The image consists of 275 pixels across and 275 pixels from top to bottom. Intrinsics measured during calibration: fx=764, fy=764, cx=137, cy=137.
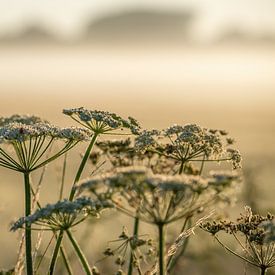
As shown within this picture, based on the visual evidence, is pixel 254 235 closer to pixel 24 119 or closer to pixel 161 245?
pixel 161 245

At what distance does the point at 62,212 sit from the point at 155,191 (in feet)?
2.88

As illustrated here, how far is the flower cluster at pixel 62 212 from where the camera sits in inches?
217

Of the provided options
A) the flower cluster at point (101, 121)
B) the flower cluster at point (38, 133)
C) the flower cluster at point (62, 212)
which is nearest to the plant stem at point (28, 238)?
the flower cluster at point (38, 133)

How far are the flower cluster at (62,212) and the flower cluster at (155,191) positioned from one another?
0.86 feet

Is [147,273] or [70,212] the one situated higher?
[70,212]

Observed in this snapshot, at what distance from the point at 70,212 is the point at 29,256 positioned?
1212 millimetres

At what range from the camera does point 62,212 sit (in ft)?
18.2

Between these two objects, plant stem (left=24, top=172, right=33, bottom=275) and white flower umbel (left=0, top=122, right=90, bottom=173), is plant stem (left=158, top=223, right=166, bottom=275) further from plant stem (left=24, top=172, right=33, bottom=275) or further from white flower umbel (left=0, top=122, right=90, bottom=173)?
white flower umbel (left=0, top=122, right=90, bottom=173)

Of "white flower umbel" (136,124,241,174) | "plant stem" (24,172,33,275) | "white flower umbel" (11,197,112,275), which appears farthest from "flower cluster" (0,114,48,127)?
"white flower umbel" (11,197,112,275)

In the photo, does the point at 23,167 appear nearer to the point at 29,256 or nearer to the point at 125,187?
the point at 29,256

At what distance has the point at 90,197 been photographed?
5.69 meters

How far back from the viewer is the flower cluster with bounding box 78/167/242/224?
4969 mm

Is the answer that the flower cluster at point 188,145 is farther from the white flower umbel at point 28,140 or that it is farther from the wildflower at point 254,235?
the wildflower at point 254,235

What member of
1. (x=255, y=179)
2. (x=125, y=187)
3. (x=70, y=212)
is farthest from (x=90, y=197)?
(x=255, y=179)
